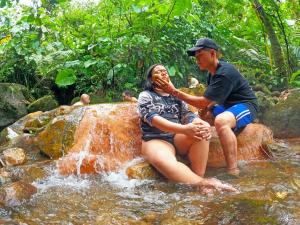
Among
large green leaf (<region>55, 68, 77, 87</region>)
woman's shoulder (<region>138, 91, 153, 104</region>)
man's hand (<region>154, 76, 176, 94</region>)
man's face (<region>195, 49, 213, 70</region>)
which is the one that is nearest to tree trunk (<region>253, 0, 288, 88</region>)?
large green leaf (<region>55, 68, 77, 87</region>)

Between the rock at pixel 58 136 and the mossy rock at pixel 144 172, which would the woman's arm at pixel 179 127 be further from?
the rock at pixel 58 136

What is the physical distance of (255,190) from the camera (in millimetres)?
3113

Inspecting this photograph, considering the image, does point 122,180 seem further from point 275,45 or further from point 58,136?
point 275,45

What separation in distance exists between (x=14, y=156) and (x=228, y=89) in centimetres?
267

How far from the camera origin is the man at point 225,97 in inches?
149

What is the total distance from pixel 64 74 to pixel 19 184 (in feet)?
12.9

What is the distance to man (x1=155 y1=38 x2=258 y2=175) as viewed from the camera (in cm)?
380

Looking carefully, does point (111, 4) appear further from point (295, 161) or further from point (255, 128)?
point (295, 161)

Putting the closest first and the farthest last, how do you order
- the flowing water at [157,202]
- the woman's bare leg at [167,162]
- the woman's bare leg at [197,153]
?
1. the flowing water at [157,202]
2. the woman's bare leg at [167,162]
3. the woman's bare leg at [197,153]

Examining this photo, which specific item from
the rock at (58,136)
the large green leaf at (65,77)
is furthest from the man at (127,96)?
the rock at (58,136)

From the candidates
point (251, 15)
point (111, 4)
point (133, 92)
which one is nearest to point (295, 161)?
point (133, 92)

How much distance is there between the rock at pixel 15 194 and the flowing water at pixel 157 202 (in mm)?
66

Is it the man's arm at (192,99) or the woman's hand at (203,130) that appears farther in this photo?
the man's arm at (192,99)

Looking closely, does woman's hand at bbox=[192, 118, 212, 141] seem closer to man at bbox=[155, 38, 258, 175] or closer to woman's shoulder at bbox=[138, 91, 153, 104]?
man at bbox=[155, 38, 258, 175]
